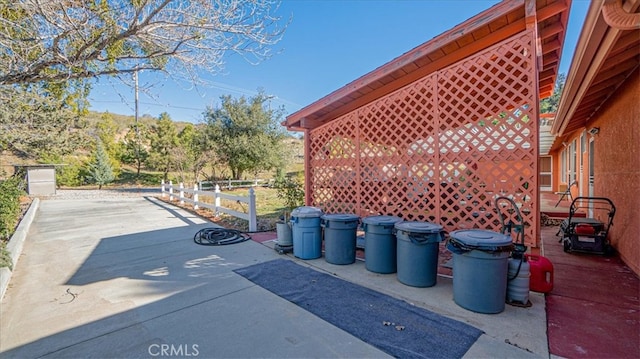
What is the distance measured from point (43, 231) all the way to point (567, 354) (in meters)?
10.4

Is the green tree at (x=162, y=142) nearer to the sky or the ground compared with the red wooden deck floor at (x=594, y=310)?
nearer to the sky

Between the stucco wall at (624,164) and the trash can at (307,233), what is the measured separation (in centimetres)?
440

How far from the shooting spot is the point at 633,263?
13.6 feet

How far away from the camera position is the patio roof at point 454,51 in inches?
143

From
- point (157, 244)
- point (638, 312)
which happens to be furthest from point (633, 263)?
point (157, 244)

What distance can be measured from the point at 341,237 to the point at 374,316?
5.65 ft

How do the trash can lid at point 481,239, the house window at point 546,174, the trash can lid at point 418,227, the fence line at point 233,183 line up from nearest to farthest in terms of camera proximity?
the trash can lid at point 481,239, the trash can lid at point 418,227, the house window at point 546,174, the fence line at point 233,183

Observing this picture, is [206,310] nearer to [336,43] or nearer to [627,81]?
[627,81]

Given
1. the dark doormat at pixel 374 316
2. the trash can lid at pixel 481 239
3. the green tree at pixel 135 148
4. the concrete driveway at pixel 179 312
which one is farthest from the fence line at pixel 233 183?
the trash can lid at pixel 481 239

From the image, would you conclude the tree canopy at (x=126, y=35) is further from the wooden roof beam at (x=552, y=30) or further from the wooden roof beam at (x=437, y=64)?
the wooden roof beam at (x=552, y=30)

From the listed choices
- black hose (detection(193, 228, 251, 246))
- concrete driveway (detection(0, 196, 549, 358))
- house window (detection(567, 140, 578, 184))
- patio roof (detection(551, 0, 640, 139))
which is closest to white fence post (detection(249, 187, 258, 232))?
black hose (detection(193, 228, 251, 246))

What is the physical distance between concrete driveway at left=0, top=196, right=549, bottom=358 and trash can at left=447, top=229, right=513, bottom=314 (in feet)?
0.47

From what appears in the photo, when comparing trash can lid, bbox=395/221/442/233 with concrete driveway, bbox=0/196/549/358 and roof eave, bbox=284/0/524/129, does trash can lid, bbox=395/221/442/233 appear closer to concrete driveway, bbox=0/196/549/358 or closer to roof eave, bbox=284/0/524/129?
concrete driveway, bbox=0/196/549/358

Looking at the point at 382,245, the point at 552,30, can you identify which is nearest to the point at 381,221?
the point at 382,245
